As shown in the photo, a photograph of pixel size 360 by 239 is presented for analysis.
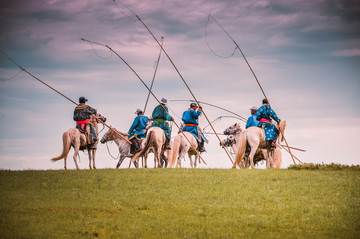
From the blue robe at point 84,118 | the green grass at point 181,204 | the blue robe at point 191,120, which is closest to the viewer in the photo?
the green grass at point 181,204

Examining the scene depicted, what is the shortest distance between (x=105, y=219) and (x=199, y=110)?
12351mm

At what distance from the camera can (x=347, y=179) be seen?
1588 cm

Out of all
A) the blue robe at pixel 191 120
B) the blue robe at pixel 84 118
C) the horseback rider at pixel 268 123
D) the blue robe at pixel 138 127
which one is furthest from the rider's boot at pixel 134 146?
the horseback rider at pixel 268 123

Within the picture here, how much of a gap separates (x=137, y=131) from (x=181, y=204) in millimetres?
11652

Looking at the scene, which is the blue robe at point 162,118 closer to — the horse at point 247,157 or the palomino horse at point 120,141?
the palomino horse at point 120,141

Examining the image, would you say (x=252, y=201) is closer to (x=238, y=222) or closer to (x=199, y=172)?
(x=238, y=222)

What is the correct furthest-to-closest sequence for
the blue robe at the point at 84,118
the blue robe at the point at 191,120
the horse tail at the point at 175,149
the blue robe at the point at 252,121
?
the blue robe at the point at 191,120 → the blue robe at the point at 252,121 → the horse tail at the point at 175,149 → the blue robe at the point at 84,118

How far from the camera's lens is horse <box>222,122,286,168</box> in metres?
22.5

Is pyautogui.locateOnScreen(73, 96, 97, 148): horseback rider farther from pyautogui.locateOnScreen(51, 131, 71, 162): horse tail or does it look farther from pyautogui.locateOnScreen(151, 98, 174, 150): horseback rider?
pyautogui.locateOnScreen(151, 98, 174, 150): horseback rider

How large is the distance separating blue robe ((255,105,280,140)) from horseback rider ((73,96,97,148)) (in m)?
7.09

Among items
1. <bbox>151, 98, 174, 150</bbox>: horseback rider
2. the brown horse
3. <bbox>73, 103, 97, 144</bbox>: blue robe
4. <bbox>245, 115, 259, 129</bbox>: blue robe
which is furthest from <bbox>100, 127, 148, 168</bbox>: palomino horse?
the brown horse

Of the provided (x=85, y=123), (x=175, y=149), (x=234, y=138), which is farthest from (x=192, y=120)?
(x=85, y=123)

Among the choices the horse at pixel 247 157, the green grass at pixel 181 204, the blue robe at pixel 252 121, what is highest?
the blue robe at pixel 252 121

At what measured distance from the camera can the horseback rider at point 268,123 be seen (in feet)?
66.5
